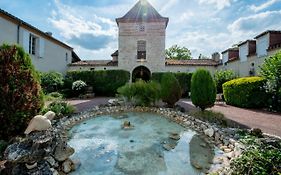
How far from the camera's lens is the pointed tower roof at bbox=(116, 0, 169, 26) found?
65.4 feet

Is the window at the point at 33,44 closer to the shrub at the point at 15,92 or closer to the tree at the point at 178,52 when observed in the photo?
the shrub at the point at 15,92

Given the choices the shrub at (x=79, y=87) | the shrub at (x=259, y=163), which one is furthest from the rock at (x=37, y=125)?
the shrub at (x=79, y=87)

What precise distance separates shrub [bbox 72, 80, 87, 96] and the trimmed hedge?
38.3 inches

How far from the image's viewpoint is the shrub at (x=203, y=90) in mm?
7719

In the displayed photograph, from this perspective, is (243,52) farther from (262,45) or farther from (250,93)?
(250,93)

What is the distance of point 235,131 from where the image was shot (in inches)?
209

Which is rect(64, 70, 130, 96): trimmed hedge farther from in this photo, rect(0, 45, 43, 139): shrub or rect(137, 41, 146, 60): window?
rect(0, 45, 43, 139): shrub

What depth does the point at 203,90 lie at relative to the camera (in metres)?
7.76

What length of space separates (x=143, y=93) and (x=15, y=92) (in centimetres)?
603

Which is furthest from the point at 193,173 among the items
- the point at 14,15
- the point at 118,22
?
the point at 118,22

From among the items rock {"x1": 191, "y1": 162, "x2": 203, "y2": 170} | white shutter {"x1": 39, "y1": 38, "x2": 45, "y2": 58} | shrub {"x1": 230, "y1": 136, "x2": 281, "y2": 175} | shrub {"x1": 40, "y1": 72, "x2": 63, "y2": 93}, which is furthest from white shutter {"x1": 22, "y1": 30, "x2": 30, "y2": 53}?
shrub {"x1": 230, "y1": 136, "x2": 281, "y2": 175}

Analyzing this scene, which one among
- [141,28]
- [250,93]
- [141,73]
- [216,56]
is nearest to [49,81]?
[141,73]

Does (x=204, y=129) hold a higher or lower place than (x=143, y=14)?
lower

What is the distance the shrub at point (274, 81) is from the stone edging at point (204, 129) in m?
4.89
